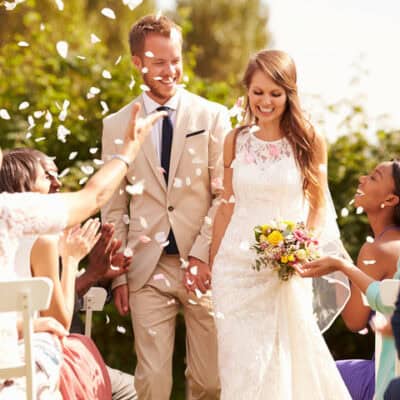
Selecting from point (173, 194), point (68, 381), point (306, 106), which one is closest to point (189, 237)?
point (173, 194)

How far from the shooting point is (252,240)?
4.89m

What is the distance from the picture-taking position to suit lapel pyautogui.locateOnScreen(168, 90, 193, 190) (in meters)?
5.13

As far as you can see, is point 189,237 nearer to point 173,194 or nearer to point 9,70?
point 173,194

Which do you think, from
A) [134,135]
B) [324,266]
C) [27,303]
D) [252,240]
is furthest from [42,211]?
[252,240]

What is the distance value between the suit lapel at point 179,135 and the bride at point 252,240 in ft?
0.78

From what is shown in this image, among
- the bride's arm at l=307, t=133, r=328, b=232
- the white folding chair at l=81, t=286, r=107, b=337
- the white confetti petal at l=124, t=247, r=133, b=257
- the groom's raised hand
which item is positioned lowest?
the white folding chair at l=81, t=286, r=107, b=337

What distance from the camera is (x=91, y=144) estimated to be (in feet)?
23.5

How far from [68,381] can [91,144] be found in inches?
129

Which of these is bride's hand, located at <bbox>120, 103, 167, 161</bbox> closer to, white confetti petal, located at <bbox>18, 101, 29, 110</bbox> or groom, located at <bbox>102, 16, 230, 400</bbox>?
groom, located at <bbox>102, 16, 230, 400</bbox>

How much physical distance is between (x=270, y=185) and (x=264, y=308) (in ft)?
1.99

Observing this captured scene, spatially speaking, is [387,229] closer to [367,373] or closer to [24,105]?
[367,373]

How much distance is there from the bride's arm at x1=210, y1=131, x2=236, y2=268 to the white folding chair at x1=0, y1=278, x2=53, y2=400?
172 centimetres

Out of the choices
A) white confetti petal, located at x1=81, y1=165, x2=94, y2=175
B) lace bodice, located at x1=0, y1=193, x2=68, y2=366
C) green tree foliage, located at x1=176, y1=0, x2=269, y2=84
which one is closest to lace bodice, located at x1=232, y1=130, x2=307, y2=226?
lace bodice, located at x1=0, y1=193, x2=68, y2=366

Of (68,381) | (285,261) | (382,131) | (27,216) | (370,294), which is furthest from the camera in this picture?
(382,131)
